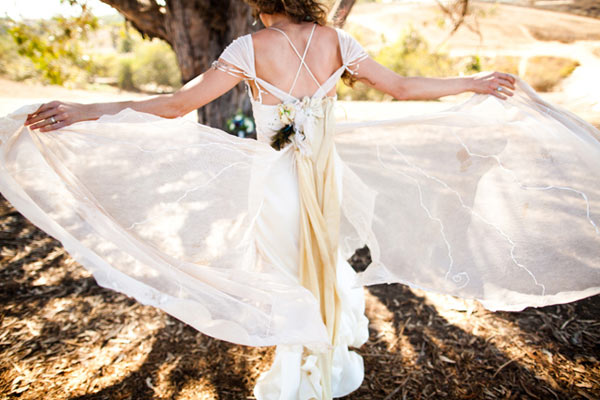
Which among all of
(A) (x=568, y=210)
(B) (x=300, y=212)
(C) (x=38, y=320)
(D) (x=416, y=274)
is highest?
(A) (x=568, y=210)

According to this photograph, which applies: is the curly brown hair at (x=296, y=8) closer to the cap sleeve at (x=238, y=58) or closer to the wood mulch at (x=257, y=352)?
the cap sleeve at (x=238, y=58)

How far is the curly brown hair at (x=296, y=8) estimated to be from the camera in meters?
1.93

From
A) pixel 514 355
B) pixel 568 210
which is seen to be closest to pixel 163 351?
pixel 514 355

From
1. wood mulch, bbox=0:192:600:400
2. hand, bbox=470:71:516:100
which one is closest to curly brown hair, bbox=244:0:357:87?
hand, bbox=470:71:516:100

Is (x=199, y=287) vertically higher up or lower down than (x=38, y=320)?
higher up

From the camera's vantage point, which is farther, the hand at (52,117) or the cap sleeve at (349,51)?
the cap sleeve at (349,51)

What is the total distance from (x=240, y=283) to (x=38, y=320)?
7.07ft

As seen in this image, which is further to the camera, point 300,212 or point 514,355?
point 514,355

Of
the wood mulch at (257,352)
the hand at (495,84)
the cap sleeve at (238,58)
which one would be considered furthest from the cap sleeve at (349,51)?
the wood mulch at (257,352)

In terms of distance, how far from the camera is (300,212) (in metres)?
2.08

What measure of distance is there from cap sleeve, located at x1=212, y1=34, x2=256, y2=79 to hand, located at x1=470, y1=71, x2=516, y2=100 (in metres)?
1.23

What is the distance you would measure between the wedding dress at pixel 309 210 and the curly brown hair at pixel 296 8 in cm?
21

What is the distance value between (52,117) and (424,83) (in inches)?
72.6

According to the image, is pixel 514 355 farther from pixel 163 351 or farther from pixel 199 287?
pixel 163 351
